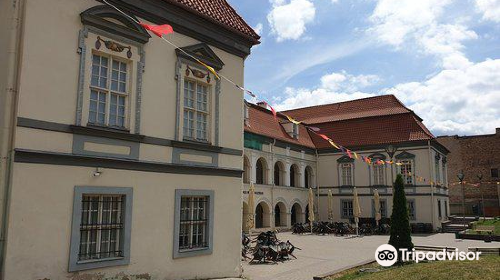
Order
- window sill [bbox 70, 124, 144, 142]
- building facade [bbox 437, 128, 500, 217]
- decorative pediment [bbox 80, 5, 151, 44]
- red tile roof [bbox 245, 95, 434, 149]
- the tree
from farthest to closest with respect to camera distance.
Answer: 1. building facade [bbox 437, 128, 500, 217]
2. red tile roof [bbox 245, 95, 434, 149]
3. the tree
4. decorative pediment [bbox 80, 5, 151, 44]
5. window sill [bbox 70, 124, 144, 142]

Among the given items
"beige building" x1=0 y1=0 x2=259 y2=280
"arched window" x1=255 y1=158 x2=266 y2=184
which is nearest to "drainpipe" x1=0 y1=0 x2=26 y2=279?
"beige building" x1=0 y1=0 x2=259 y2=280

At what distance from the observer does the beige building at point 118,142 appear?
805 centimetres

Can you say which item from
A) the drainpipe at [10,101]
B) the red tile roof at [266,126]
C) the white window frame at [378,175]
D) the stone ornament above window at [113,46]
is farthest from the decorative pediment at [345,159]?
the drainpipe at [10,101]

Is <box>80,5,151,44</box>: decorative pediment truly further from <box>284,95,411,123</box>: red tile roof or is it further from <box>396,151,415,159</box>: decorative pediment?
<box>284,95,411,123</box>: red tile roof

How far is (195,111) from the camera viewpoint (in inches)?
455

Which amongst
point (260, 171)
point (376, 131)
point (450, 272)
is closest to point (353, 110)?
point (376, 131)

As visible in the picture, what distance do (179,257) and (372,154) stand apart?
25.9 meters

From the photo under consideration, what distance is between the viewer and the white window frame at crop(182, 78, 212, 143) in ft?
37.3

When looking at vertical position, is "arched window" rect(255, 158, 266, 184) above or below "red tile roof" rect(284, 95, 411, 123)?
below

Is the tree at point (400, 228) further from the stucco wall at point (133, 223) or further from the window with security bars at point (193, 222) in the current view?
the window with security bars at point (193, 222)

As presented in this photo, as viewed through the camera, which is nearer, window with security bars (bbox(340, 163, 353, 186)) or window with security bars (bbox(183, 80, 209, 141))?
window with security bars (bbox(183, 80, 209, 141))

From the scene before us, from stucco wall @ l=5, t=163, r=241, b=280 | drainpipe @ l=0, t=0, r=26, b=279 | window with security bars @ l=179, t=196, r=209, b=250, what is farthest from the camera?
window with security bars @ l=179, t=196, r=209, b=250

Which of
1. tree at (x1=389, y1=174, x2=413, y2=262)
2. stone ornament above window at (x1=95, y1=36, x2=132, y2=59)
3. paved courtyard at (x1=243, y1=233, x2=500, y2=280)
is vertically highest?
stone ornament above window at (x1=95, y1=36, x2=132, y2=59)

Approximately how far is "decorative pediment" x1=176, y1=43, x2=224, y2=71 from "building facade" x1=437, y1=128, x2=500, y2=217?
45.2m
